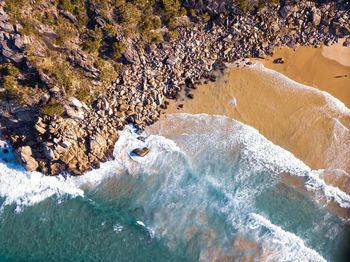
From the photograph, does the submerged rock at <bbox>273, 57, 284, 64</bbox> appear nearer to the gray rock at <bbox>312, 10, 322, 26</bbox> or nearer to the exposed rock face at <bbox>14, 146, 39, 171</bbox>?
the gray rock at <bbox>312, 10, 322, 26</bbox>

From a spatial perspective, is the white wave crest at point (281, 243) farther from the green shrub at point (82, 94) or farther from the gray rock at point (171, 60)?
the green shrub at point (82, 94)

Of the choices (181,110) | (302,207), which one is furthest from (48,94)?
(302,207)

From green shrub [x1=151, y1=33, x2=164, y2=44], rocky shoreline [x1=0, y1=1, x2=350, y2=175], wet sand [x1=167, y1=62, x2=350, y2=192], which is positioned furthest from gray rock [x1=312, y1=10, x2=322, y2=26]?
green shrub [x1=151, y1=33, x2=164, y2=44]

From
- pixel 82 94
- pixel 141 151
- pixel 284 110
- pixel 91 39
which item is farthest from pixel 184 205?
pixel 91 39

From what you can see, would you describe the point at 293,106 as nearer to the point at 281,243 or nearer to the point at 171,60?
the point at 171,60

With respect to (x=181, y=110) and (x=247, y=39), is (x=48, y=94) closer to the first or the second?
(x=181, y=110)
